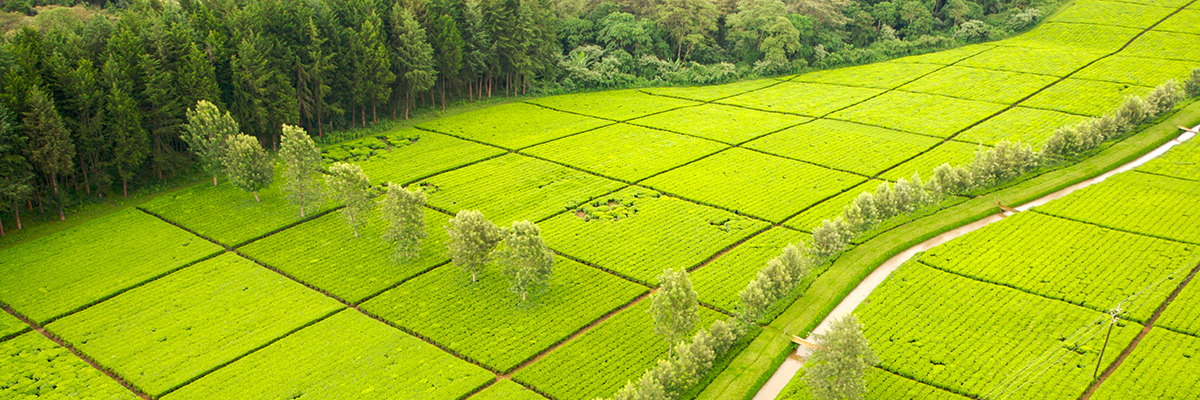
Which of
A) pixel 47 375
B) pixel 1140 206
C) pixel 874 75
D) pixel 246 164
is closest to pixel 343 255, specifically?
pixel 246 164

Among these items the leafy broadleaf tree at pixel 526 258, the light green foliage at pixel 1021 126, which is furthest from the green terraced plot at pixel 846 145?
the leafy broadleaf tree at pixel 526 258

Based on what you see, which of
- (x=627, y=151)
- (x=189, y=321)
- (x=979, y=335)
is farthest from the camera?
(x=627, y=151)

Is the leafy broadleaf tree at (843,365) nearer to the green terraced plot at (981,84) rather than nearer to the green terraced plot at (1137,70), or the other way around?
the green terraced plot at (981,84)

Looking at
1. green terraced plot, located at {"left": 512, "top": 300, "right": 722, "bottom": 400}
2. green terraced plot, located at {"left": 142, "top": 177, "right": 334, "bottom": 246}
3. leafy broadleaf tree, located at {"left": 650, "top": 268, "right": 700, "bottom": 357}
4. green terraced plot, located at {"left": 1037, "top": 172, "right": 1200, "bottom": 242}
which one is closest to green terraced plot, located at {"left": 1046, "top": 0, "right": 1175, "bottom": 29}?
green terraced plot, located at {"left": 1037, "top": 172, "right": 1200, "bottom": 242}

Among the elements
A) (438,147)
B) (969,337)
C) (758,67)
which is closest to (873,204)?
(969,337)

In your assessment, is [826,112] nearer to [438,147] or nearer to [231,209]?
[438,147]

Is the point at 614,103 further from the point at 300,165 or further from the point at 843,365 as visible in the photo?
the point at 843,365

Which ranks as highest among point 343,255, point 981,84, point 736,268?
point 981,84
